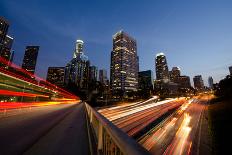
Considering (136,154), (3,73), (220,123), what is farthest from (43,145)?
(220,123)

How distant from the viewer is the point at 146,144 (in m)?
18.2

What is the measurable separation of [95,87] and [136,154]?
362ft

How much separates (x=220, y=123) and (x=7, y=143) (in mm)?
35277

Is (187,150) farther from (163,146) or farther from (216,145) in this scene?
(216,145)

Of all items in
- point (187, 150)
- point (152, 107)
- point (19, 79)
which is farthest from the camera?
point (152, 107)

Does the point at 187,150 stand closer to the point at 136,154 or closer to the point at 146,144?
the point at 146,144

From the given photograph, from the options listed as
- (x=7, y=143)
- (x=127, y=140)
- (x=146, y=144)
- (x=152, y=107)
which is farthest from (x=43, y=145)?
(x=152, y=107)

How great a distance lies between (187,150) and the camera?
17.9m

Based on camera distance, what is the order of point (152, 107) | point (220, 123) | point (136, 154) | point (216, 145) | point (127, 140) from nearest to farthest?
point (136, 154)
point (127, 140)
point (216, 145)
point (220, 123)
point (152, 107)

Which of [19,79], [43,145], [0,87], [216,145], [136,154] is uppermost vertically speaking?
[19,79]

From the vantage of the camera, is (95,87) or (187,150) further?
(95,87)

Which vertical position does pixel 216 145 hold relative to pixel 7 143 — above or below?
below

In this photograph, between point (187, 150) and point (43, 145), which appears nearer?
point (43, 145)

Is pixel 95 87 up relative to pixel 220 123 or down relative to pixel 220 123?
up
